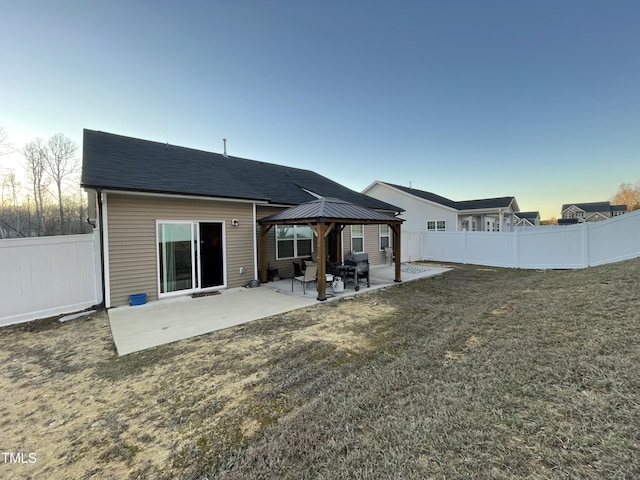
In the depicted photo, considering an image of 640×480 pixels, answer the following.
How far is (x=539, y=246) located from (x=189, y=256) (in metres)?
14.5

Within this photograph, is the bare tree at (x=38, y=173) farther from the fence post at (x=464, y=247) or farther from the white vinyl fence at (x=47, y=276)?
the fence post at (x=464, y=247)

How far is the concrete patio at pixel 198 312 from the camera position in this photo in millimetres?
4699

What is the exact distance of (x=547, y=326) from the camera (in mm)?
4289

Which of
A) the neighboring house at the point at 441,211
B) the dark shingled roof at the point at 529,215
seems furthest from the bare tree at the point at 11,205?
the dark shingled roof at the point at 529,215

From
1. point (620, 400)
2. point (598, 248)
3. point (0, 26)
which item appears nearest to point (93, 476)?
point (620, 400)

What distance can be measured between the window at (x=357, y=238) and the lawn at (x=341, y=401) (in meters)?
7.77

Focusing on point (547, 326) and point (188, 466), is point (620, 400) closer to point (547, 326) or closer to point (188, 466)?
point (547, 326)

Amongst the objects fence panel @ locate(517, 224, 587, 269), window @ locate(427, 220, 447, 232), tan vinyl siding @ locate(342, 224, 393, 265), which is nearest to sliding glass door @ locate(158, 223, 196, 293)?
tan vinyl siding @ locate(342, 224, 393, 265)

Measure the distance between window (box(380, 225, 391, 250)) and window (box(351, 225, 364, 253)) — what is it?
1.61 metres

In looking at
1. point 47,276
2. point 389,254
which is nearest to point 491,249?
point 389,254

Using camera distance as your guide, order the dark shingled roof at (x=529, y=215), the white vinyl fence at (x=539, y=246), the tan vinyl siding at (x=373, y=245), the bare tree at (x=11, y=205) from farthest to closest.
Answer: the dark shingled roof at (x=529, y=215) < the bare tree at (x=11, y=205) < the tan vinyl siding at (x=373, y=245) < the white vinyl fence at (x=539, y=246)

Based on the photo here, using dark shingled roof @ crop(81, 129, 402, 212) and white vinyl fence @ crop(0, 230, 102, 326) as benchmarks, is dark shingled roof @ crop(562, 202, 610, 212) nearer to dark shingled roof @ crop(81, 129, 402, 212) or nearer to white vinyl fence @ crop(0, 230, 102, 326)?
dark shingled roof @ crop(81, 129, 402, 212)

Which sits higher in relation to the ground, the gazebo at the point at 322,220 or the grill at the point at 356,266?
the gazebo at the point at 322,220

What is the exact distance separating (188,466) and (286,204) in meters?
8.33
